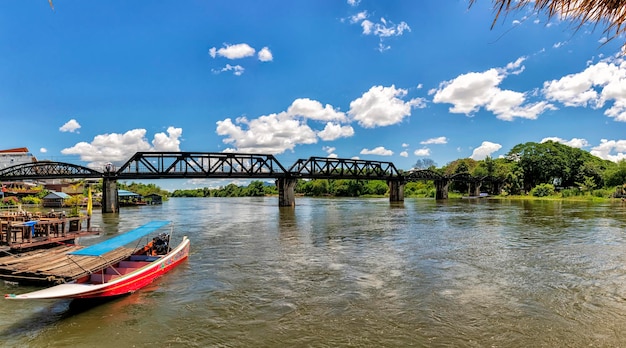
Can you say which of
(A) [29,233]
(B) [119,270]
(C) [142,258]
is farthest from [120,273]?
(A) [29,233]

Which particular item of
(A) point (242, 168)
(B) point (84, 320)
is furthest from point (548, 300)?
(A) point (242, 168)

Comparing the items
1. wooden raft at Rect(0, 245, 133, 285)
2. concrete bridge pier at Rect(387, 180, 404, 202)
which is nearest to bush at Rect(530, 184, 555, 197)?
concrete bridge pier at Rect(387, 180, 404, 202)

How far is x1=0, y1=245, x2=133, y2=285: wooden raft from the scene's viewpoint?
16266 millimetres

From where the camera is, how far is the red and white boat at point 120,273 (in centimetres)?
1400

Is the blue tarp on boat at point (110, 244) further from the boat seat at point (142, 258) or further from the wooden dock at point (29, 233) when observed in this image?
the wooden dock at point (29, 233)

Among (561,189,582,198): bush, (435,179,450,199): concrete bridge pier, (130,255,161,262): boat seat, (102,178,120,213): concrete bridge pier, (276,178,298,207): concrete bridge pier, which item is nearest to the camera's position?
(130,255,161,262): boat seat

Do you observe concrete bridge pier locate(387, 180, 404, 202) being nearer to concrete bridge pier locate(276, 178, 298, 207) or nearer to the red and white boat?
concrete bridge pier locate(276, 178, 298, 207)

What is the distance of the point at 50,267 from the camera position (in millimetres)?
17875

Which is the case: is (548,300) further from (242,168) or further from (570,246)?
(242,168)

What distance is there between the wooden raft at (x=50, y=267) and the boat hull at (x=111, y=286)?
996 millimetres

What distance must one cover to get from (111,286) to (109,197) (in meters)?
68.4

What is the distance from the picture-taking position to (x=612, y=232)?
3641 centimetres

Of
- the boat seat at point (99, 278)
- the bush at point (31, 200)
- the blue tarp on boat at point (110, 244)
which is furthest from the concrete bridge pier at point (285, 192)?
the bush at point (31, 200)

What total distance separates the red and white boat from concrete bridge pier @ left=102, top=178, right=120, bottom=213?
5910 centimetres
